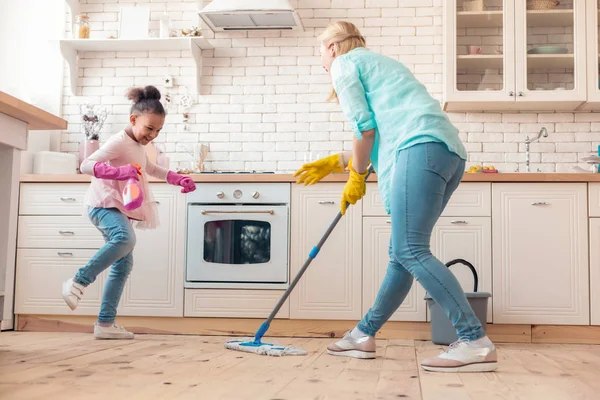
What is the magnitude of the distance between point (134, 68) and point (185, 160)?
657 mm

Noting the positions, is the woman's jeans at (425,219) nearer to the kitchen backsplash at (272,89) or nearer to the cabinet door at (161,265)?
the cabinet door at (161,265)

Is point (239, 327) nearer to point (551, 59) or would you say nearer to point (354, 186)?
point (354, 186)

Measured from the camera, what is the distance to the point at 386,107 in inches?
98.9

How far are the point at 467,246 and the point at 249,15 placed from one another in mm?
1777

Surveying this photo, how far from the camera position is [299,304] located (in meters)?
3.82

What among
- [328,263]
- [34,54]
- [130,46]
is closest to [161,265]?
[328,263]

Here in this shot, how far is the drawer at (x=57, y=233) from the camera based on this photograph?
3.96m

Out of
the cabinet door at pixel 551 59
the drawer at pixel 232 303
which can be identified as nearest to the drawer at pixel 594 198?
the cabinet door at pixel 551 59

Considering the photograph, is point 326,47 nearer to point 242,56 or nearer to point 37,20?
point 242,56

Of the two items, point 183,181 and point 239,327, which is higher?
point 183,181

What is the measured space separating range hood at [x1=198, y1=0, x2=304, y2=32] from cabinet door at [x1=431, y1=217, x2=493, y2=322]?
4.90 ft

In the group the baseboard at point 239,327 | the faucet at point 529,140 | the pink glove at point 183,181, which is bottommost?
the baseboard at point 239,327

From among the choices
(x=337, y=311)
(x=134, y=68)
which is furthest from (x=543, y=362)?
(x=134, y=68)

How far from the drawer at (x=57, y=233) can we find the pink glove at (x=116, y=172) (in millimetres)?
900
